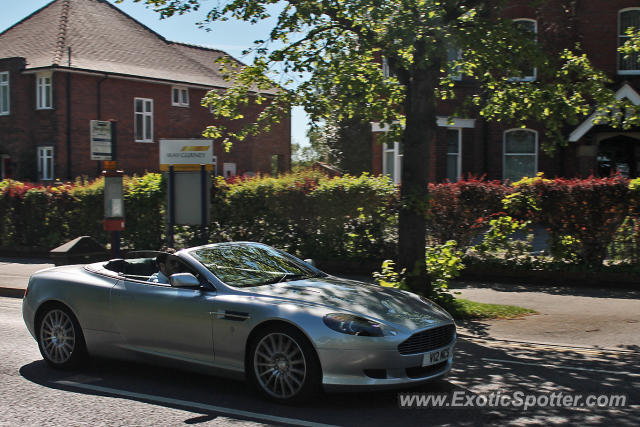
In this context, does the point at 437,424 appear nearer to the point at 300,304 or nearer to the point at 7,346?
the point at 300,304

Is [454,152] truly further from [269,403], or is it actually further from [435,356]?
[269,403]

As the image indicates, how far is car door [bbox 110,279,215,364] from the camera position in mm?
6160

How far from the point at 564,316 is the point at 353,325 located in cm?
560

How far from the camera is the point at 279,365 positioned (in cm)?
571

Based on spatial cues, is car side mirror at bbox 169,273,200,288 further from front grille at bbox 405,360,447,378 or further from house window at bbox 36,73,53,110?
house window at bbox 36,73,53,110

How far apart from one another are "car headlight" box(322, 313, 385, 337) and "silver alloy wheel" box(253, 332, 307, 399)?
0.34 metres

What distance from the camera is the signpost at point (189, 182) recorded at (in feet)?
45.4

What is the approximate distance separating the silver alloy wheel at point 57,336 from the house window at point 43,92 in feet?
85.5

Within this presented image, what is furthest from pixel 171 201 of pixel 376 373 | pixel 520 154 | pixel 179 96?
pixel 179 96

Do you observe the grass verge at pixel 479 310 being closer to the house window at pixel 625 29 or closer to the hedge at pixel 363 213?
the hedge at pixel 363 213

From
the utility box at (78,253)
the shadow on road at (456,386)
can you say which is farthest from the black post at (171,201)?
the shadow on road at (456,386)

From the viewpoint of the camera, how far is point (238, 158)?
39.7 meters

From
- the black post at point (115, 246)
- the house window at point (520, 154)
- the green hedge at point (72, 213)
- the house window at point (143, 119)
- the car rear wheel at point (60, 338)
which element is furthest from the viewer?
the house window at point (143, 119)

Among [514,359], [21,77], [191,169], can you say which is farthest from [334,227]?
[21,77]
